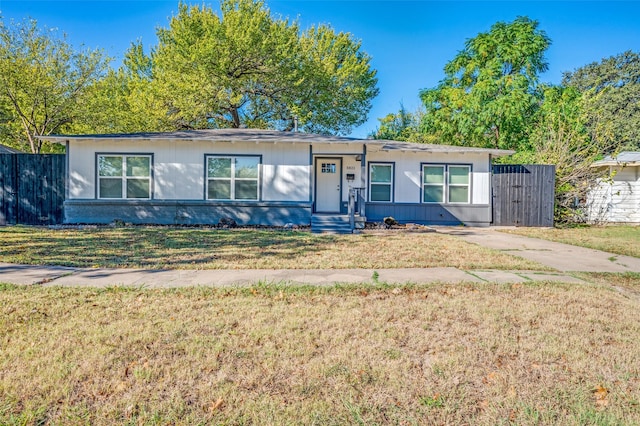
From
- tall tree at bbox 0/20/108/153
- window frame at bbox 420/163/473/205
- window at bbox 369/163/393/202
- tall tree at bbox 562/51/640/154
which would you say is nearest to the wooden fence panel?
tall tree at bbox 0/20/108/153

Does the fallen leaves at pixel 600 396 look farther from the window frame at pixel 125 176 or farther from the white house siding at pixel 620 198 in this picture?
the white house siding at pixel 620 198

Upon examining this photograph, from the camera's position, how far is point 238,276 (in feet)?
18.0

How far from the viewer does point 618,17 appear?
19484mm

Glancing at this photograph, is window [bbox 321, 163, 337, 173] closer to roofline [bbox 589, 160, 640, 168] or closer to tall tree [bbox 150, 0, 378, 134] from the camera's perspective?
tall tree [bbox 150, 0, 378, 134]

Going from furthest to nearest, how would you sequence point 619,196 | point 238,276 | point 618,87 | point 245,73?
point 618,87 < point 245,73 < point 619,196 < point 238,276

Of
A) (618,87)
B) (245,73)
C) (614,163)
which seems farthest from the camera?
(618,87)

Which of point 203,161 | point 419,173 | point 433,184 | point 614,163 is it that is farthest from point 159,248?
point 614,163

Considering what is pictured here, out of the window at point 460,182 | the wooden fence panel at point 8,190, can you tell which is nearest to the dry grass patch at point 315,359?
the window at point 460,182

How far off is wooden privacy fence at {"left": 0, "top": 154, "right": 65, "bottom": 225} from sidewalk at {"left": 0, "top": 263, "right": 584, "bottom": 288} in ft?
25.3

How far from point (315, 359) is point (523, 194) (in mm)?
13528

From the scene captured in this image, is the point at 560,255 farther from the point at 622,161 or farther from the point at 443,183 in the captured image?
the point at 622,161

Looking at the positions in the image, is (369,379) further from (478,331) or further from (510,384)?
(478,331)

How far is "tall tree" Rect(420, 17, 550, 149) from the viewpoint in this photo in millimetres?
19125

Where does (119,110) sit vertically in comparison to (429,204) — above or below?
above
